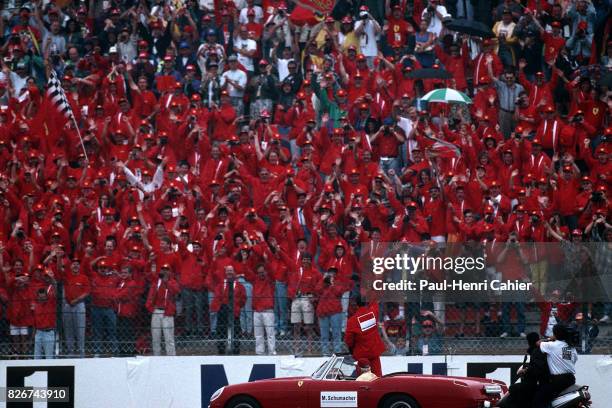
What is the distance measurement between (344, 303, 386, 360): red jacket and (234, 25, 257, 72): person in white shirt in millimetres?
8766

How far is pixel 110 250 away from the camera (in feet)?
59.9

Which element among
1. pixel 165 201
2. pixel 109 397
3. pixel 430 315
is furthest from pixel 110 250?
pixel 430 315

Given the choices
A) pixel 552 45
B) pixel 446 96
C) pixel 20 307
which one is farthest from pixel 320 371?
pixel 552 45

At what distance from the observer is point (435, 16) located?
Answer: 22.8 meters

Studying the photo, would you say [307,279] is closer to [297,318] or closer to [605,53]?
[297,318]

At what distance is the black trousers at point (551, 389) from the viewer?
13.6 metres

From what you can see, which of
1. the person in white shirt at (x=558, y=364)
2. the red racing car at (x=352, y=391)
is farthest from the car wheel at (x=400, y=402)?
the person in white shirt at (x=558, y=364)

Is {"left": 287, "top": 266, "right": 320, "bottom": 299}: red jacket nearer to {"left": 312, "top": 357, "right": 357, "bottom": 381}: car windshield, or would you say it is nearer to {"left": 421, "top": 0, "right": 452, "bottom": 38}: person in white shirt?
{"left": 312, "top": 357, "right": 357, "bottom": 381}: car windshield

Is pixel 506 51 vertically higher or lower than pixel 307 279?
higher

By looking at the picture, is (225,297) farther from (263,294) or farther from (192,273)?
(192,273)

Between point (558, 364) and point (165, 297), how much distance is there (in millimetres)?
4861

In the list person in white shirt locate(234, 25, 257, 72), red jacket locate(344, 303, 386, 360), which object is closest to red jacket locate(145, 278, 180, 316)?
red jacket locate(344, 303, 386, 360)

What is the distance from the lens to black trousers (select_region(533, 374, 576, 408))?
13578 mm

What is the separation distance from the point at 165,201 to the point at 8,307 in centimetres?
463
